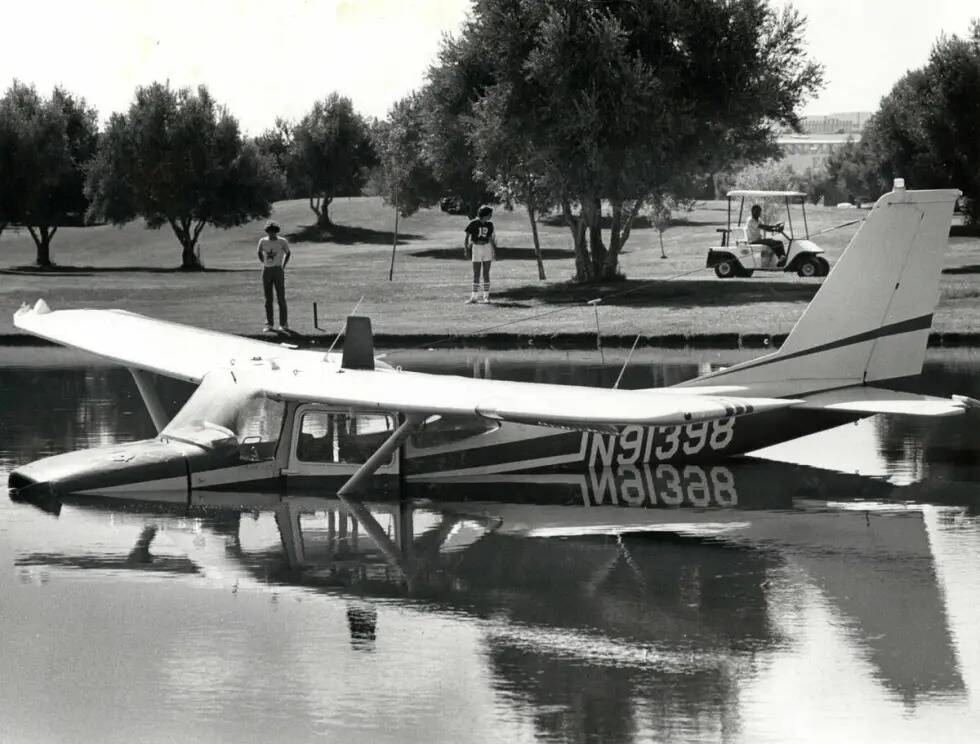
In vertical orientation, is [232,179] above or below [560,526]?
above

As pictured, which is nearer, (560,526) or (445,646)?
(445,646)

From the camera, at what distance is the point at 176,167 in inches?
2854

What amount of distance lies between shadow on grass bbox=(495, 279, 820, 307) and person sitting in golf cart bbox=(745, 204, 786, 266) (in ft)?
3.27

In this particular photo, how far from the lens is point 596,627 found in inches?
394

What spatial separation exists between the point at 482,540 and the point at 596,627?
287cm

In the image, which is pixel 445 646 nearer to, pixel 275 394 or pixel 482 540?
pixel 482 540

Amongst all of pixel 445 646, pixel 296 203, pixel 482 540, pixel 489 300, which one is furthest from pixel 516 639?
pixel 296 203

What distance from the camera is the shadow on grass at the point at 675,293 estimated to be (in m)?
36.6

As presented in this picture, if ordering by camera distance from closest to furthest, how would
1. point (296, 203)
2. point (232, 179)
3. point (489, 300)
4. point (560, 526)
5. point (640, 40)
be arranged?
point (560, 526) → point (489, 300) → point (640, 40) → point (232, 179) → point (296, 203)

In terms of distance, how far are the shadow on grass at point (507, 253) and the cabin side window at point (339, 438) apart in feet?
183

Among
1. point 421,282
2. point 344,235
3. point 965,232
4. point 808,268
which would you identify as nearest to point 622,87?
point 808,268

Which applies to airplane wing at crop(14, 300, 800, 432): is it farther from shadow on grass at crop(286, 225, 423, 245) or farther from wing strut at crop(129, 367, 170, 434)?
shadow on grass at crop(286, 225, 423, 245)

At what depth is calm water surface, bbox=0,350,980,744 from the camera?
816 centimetres

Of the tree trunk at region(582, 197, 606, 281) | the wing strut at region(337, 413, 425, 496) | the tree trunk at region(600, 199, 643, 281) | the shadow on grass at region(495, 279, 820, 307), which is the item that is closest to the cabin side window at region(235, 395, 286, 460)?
the wing strut at region(337, 413, 425, 496)
